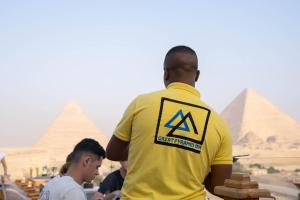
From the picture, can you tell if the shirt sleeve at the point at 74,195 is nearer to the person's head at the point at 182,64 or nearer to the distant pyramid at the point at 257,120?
the person's head at the point at 182,64

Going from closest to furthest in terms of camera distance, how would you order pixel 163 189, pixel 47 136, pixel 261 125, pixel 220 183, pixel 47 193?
pixel 163 189 → pixel 220 183 → pixel 47 193 → pixel 47 136 → pixel 261 125

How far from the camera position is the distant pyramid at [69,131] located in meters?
108

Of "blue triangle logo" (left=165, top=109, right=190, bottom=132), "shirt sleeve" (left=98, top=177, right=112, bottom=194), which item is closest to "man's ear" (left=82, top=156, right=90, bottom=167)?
"blue triangle logo" (left=165, top=109, right=190, bottom=132)

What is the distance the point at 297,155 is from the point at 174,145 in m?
75.9

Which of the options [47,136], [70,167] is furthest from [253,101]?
[70,167]

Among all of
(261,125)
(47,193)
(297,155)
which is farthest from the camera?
(261,125)

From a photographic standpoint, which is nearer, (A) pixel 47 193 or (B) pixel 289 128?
(A) pixel 47 193

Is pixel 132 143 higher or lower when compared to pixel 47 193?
higher

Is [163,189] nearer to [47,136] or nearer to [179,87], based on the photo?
[179,87]

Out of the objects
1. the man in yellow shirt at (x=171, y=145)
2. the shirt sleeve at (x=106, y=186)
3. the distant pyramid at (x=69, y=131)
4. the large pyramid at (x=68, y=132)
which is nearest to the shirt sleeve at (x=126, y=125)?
the man in yellow shirt at (x=171, y=145)

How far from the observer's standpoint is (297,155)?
75.1m

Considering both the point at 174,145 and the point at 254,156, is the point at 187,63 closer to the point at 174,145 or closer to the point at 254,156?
the point at 174,145

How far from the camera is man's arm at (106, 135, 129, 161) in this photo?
251 cm

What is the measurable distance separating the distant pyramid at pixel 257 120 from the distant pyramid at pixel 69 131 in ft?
106
